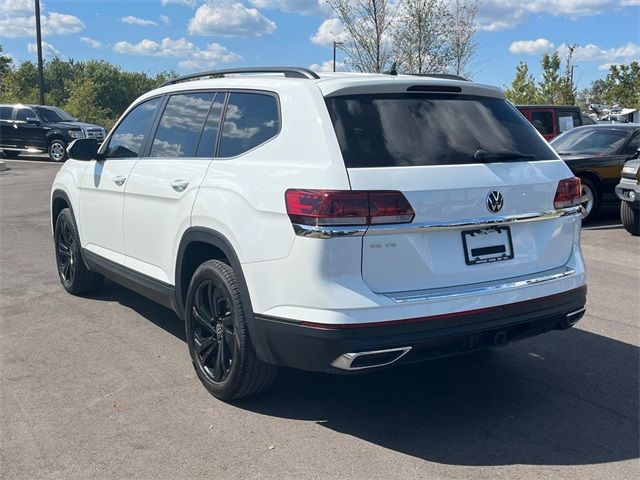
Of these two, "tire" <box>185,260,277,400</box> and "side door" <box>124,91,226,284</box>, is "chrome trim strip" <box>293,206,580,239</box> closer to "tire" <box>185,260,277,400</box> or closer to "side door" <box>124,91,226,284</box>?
"tire" <box>185,260,277,400</box>

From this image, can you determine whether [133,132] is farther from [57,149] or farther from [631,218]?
[57,149]

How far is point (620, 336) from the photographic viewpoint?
5562 mm

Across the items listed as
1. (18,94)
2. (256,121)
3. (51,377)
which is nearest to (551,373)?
(256,121)

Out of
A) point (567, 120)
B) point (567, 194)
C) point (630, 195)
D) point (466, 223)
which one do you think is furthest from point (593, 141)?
point (466, 223)

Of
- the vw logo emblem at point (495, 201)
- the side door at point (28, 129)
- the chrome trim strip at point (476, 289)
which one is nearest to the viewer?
the chrome trim strip at point (476, 289)

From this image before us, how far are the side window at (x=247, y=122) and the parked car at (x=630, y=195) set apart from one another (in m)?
7.44

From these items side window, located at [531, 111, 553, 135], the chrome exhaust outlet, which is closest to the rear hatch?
the chrome exhaust outlet

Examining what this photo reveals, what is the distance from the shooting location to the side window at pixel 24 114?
2484 cm

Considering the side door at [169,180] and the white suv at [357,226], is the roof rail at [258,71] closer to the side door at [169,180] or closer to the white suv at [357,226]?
the white suv at [357,226]

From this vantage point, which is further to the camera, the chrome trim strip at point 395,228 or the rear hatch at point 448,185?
the rear hatch at point 448,185

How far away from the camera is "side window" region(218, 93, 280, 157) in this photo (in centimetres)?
403

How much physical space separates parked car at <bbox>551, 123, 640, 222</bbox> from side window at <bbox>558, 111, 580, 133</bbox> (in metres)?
4.95

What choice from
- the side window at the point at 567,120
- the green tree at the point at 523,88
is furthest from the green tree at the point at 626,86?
the side window at the point at 567,120

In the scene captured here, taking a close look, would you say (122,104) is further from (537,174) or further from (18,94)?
(537,174)
